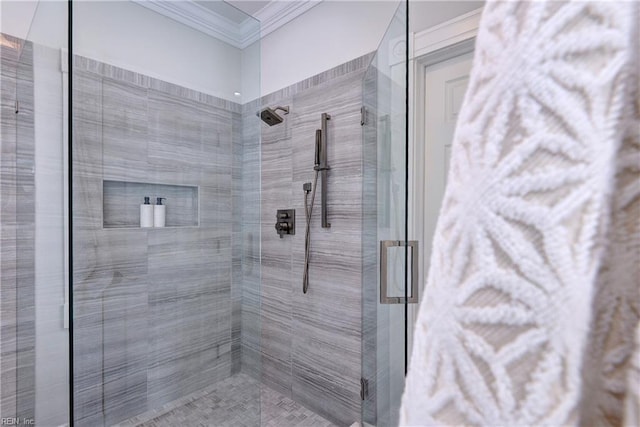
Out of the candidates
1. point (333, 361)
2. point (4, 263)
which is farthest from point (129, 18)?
point (333, 361)

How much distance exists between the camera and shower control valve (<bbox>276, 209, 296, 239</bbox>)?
181 cm

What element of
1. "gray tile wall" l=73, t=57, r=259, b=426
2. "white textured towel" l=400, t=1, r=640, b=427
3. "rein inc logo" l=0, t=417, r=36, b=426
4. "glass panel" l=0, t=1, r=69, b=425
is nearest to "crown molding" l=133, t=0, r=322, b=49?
"gray tile wall" l=73, t=57, r=259, b=426

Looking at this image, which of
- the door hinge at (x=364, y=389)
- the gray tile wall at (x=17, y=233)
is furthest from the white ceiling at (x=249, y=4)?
the door hinge at (x=364, y=389)

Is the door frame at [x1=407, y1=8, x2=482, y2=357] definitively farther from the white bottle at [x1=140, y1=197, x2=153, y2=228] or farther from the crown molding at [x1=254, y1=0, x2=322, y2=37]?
the white bottle at [x1=140, y1=197, x2=153, y2=228]

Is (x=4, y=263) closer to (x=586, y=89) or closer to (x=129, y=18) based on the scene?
(x=129, y=18)

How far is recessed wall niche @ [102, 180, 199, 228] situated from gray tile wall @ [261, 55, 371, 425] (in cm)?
66

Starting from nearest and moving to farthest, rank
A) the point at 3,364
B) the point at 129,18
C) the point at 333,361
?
the point at 3,364 < the point at 129,18 < the point at 333,361

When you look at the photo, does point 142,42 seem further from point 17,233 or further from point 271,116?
point 17,233

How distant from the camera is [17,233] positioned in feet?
4.08

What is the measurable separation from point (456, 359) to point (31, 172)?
5.62 feet

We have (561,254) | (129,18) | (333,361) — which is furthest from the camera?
(333,361)

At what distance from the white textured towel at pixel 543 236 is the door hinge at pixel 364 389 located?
148 cm

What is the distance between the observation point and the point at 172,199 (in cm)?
126

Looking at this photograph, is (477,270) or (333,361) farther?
(333,361)
